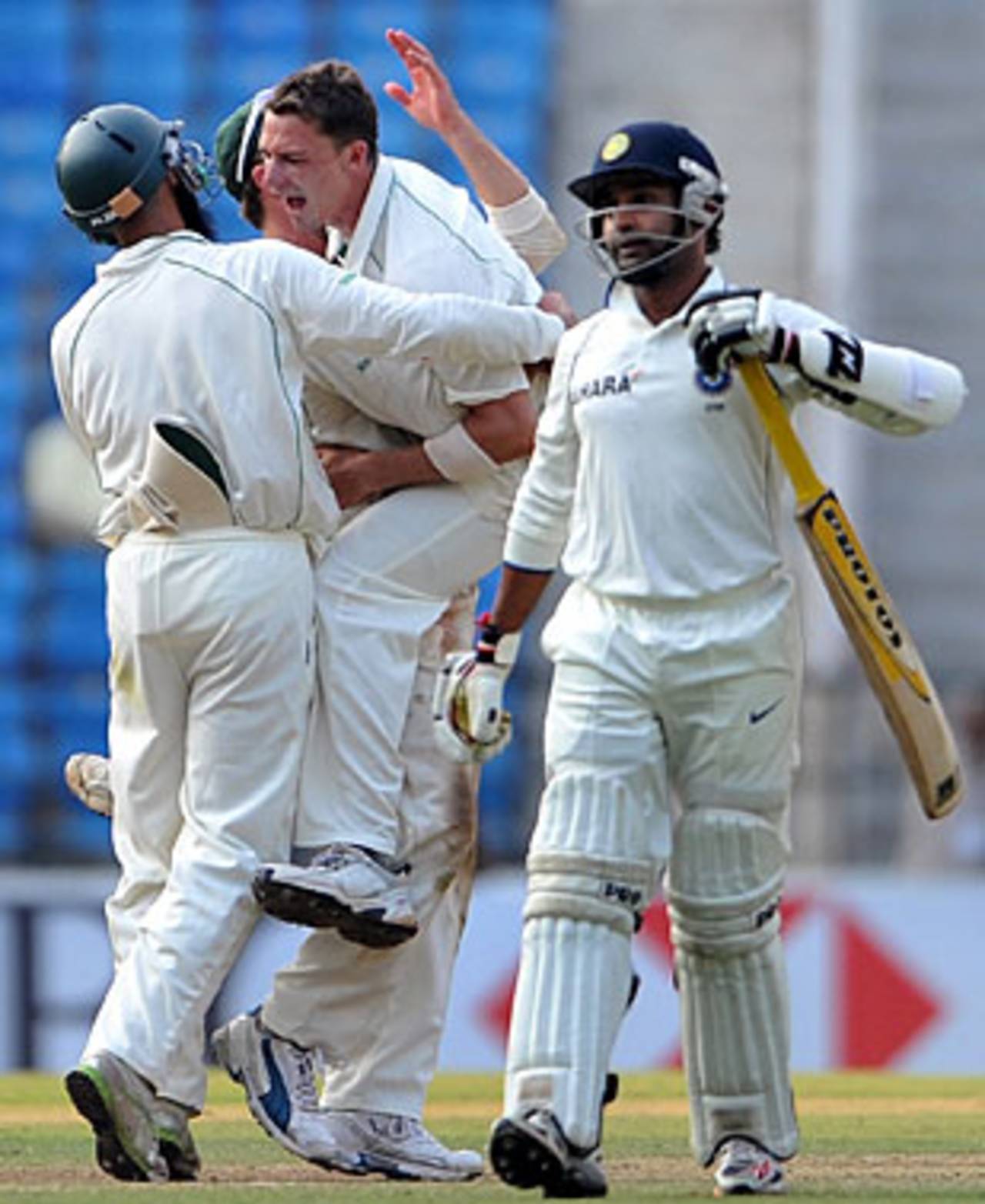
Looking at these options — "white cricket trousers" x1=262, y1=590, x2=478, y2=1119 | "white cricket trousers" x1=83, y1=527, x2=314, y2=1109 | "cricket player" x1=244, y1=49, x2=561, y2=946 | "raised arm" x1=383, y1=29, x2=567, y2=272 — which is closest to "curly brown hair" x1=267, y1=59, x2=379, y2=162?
"cricket player" x1=244, y1=49, x2=561, y2=946

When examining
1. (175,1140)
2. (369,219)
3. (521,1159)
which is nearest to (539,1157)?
(521,1159)

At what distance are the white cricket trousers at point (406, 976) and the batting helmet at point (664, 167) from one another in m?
1.25

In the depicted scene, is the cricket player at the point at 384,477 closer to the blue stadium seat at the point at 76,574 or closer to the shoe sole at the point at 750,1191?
the shoe sole at the point at 750,1191

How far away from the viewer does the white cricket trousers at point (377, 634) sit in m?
6.61

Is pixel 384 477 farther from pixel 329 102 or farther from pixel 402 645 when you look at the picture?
pixel 329 102

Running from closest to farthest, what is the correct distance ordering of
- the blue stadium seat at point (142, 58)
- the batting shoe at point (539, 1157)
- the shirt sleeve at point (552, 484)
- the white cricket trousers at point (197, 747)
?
the batting shoe at point (539, 1157), the shirt sleeve at point (552, 484), the white cricket trousers at point (197, 747), the blue stadium seat at point (142, 58)

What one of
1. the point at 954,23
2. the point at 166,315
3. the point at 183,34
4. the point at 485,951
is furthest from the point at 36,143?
the point at 166,315

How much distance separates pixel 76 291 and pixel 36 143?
42.3 inches

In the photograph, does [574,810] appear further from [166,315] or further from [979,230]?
[979,230]

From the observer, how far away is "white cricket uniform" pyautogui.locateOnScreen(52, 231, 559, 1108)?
6363mm

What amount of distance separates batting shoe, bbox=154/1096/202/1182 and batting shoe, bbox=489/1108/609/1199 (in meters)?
0.80

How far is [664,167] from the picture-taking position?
590cm

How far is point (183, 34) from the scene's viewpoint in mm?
17172

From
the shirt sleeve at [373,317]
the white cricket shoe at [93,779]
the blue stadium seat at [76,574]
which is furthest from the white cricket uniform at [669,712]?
A: the blue stadium seat at [76,574]
